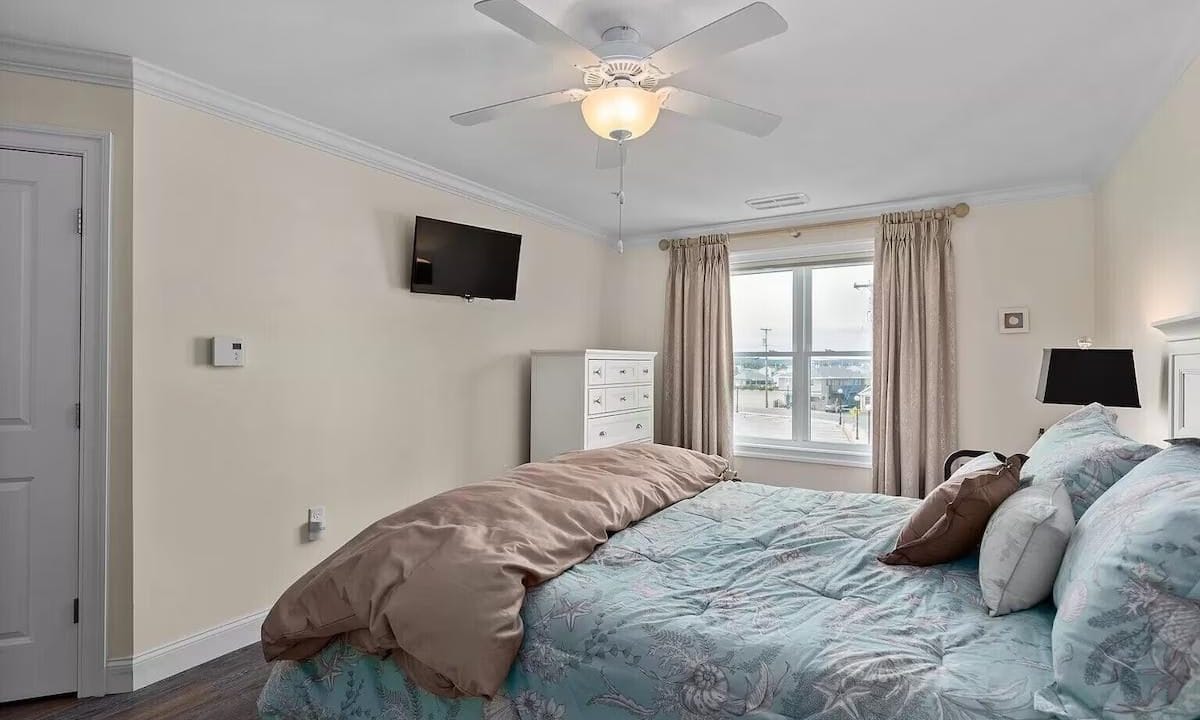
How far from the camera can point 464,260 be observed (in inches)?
153

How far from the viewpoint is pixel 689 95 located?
2.24 metres

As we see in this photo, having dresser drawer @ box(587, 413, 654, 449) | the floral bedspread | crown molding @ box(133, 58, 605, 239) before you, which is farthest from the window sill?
the floral bedspread

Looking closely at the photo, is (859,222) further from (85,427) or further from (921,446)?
(85,427)

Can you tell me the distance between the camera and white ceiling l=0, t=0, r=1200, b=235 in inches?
81.0

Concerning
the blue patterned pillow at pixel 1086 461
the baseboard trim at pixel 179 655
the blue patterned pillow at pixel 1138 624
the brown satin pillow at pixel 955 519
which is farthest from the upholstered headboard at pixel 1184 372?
the baseboard trim at pixel 179 655

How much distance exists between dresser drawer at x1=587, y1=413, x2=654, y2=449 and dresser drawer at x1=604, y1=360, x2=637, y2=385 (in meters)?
0.28

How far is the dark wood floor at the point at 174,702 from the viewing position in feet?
7.45

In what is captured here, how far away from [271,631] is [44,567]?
1.38 metres

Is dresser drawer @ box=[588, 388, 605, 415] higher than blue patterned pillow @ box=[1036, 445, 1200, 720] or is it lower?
higher

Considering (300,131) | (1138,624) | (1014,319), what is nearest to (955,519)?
(1138,624)

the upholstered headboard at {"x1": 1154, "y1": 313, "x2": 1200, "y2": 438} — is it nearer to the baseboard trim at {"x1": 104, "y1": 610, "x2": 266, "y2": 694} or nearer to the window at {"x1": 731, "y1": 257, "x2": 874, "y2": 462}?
the window at {"x1": 731, "y1": 257, "x2": 874, "y2": 462}

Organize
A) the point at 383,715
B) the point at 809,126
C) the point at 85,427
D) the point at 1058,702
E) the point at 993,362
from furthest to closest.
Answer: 1. the point at 993,362
2. the point at 809,126
3. the point at 85,427
4. the point at 383,715
5. the point at 1058,702

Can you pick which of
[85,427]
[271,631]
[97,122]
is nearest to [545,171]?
[97,122]

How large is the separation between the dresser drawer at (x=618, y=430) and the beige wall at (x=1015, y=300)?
224cm
